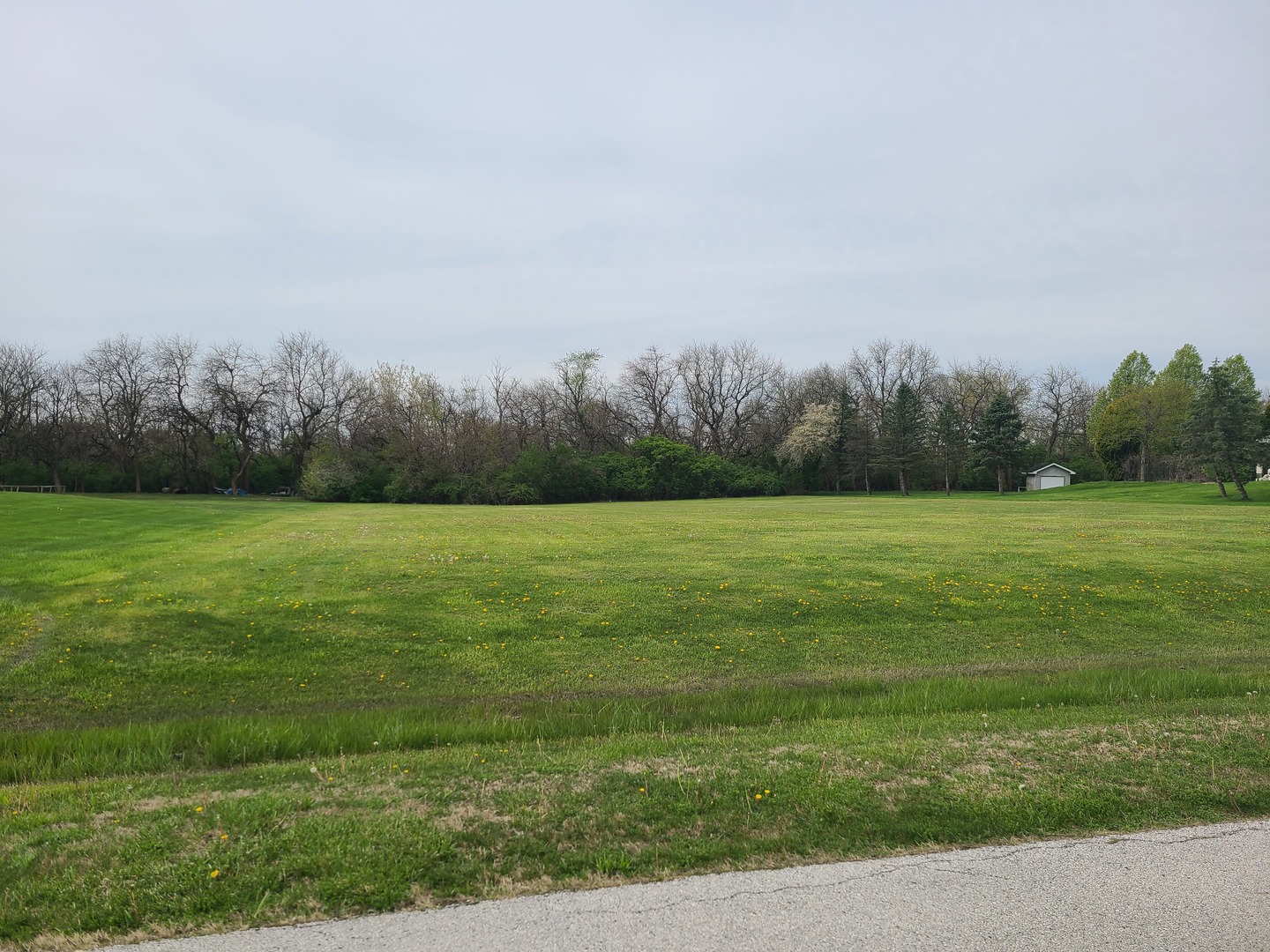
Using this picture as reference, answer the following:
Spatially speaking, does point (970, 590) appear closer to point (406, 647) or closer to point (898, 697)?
point (898, 697)

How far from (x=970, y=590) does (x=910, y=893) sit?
13.0m

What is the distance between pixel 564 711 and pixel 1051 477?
7609cm

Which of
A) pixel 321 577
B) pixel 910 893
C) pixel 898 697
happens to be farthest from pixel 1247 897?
pixel 321 577

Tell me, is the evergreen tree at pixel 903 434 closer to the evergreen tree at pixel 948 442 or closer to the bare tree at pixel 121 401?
the evergreen tree at pixel 948 442

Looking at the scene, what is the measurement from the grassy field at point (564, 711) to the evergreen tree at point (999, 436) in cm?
5394

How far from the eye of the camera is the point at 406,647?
11.3m

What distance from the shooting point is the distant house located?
71812 mm

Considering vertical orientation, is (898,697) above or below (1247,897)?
below

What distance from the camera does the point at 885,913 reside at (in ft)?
11.8

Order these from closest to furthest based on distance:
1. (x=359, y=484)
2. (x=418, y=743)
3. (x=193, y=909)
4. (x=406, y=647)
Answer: (x=193, y=909) < (x=418, y=743) < (x=406, y=647) < (x=359, y=484)

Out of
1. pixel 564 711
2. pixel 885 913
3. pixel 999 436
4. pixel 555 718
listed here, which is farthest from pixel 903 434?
pixel 885 913

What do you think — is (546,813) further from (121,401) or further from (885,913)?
(121,401)

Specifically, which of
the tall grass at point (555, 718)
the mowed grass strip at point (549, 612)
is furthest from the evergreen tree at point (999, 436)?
the tall grass at point (555, 718)

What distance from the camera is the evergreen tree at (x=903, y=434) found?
72125 millimetres
